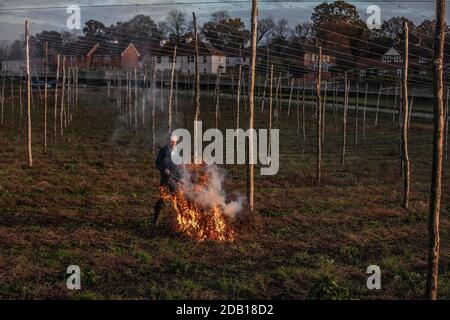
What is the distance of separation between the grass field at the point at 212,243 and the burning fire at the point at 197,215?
31cm

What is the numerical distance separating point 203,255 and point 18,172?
969 centimetres

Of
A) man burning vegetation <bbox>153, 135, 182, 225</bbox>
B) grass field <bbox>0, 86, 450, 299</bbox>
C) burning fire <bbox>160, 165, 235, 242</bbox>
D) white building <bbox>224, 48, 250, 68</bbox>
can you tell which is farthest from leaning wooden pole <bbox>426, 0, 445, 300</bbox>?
white building <bbox>224, 48, 250, 68</bbox>

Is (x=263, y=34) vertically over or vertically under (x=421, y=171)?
over

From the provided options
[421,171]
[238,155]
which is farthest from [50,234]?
[421,171]

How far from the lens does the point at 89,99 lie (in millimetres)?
46438

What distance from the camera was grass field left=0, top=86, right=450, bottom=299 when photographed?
26.2ft

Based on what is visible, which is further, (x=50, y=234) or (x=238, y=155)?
(x=238, y=155)

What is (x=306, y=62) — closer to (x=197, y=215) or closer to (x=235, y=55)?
(x=235, y=55)

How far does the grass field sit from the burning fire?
31 cm

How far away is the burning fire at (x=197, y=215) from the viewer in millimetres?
10797

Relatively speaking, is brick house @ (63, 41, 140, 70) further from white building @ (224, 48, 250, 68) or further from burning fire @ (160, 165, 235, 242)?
burning fire @ (160, 165, 235, 242)
